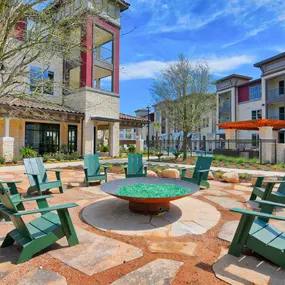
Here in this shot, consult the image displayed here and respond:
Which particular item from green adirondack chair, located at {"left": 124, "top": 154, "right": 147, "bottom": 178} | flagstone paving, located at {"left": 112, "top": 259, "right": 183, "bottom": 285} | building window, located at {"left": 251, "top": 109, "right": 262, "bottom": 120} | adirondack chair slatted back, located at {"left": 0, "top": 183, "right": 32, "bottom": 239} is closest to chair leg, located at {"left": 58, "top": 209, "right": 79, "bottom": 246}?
adirondack chair slatted back, located at {"left": 0, "top": 183, "right": 32, "bottom": 239}

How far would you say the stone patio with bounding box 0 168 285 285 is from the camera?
7.21 feet

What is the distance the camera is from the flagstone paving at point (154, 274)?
212 cm

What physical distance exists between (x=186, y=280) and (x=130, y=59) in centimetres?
684

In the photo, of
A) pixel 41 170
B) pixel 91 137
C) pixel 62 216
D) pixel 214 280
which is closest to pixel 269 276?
pixel 214 280

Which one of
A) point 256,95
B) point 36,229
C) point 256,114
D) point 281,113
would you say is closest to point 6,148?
point 36,229

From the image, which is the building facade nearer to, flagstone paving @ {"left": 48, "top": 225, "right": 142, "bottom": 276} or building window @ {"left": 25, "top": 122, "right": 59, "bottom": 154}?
building window @ {"left": 25, "top": 122, "right": 59, "bottom": 154}

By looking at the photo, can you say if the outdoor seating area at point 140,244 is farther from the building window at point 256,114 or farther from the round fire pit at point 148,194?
the building window at point 256,114

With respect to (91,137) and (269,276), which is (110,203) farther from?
(91,137)

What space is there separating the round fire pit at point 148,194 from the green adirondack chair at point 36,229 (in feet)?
3.96

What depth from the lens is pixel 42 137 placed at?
15992 millimetres

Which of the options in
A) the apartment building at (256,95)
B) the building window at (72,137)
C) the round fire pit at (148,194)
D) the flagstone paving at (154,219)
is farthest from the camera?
the apartment building at (256,95)

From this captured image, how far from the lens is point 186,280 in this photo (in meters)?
2.17

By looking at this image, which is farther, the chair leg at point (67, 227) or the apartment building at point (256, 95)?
the apartment building at point (256, 95)

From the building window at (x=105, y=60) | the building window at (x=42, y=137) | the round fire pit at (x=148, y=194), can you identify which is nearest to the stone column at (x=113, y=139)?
the building window at (x=105, y=60)
